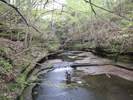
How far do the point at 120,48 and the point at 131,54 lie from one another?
1.41 m

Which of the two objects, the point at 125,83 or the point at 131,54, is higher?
the point at 131,54

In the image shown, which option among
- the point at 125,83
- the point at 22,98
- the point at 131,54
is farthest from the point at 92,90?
the point at 131,54

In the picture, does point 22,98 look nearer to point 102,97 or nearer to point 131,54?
point 102,97

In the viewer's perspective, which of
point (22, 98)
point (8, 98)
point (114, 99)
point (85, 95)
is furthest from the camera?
point (85, 95)

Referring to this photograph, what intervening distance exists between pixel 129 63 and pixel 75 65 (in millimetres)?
6323

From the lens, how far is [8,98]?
3678 mm

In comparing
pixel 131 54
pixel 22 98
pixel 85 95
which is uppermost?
pixel 131 54

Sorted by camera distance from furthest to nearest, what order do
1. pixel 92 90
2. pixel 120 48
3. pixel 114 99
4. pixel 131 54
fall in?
1. pixel 120 48
2. pixel 131 54
3. pixel 92 90
4. pixel 114 99

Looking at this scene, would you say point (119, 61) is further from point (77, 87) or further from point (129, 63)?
point (77, 87)

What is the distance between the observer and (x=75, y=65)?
11.8 metres

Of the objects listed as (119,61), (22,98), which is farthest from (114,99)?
(119,61)

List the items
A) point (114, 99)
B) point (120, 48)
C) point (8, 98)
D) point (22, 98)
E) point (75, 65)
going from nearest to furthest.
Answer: point (8, 98) → point (22, 98) → point (114, 99) → point (120, 48) → point (75, 65)

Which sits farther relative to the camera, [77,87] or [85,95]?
[77,87]

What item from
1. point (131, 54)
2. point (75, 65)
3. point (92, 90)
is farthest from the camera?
point (75, 65)
